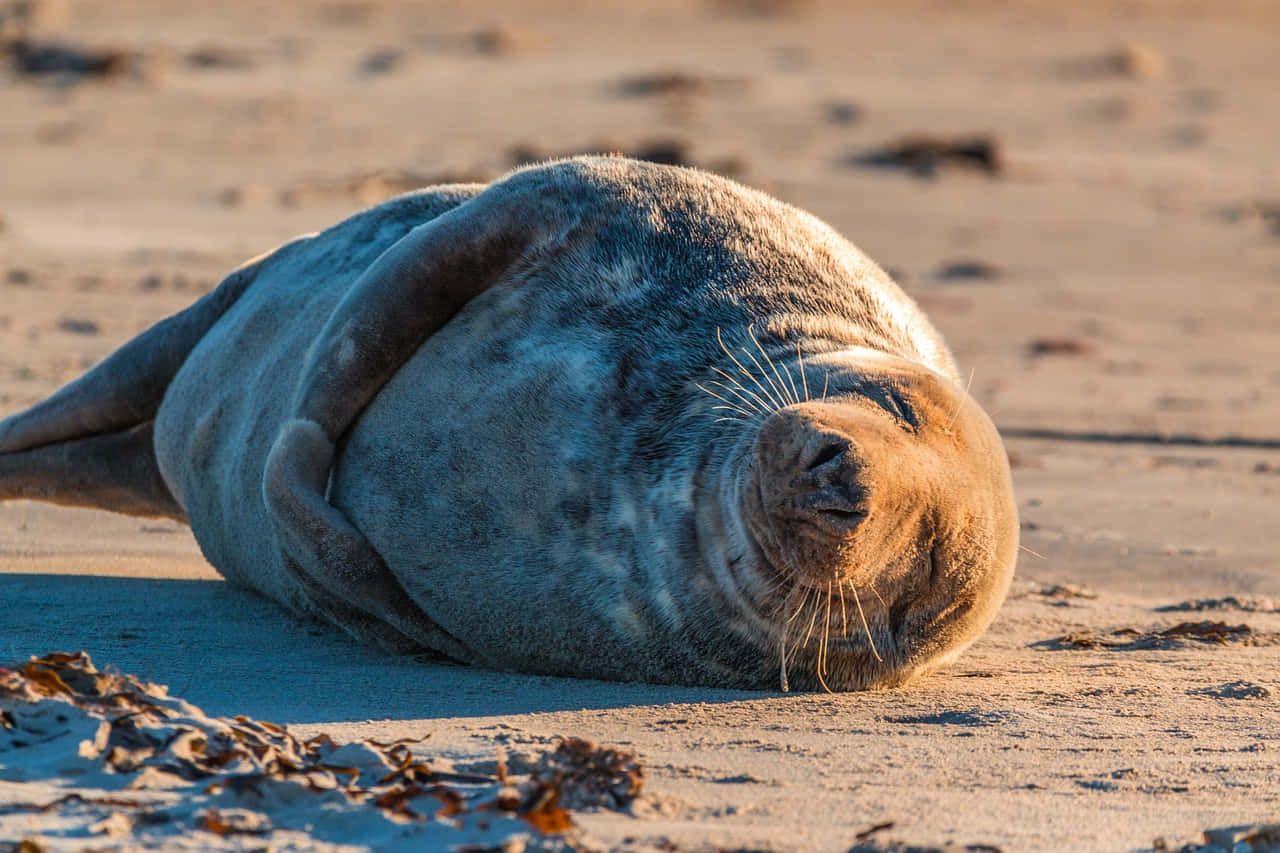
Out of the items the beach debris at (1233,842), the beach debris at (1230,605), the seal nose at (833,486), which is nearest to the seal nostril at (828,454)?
the seal nose at (833,486)

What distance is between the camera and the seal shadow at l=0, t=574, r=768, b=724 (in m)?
3.87

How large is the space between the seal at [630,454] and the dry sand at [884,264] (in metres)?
0.14

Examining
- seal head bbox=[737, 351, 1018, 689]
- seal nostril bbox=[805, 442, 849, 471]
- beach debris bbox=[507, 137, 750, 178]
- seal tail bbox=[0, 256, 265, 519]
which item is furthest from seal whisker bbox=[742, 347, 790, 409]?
beach debris bbox=[507, 137, 750, 178]

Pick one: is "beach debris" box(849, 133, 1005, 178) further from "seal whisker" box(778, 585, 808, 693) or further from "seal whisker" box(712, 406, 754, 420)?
"seal whisker" box(778, 585, 808, 693)

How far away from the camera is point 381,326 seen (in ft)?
14.9

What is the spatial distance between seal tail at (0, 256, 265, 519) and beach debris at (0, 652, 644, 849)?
2.45 meters

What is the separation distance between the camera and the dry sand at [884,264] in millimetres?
3633

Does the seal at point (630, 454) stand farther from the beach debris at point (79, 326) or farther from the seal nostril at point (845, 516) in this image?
the beach debris at point (79, 326)

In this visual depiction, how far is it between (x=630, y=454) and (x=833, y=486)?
2.45ft

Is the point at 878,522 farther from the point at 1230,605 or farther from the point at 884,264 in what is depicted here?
the point at 884,264

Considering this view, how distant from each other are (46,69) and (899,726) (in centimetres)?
1379

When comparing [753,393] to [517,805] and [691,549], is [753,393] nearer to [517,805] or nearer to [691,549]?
[691,549]

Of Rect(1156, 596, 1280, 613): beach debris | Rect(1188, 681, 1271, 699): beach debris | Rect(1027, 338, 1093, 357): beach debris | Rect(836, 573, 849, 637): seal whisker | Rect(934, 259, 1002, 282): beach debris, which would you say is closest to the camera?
Rect(836, 573, 849, 637): seal whisker

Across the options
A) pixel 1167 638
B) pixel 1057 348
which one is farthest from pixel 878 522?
pixel 1057 348
